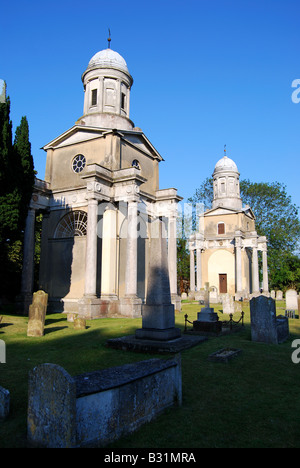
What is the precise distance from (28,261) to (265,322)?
13.4 meters

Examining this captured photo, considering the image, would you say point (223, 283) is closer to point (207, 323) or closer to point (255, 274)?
point (255, 274)

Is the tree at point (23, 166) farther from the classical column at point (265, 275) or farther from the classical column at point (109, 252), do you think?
the classical column at point (265, 275)

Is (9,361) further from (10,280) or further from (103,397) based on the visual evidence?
(10,280)

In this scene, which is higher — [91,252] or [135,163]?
[135,163]

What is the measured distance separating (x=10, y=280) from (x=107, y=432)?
1916 cm

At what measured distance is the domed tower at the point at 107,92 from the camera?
21.6 m

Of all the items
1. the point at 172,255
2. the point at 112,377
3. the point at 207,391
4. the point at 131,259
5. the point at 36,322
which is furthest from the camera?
the point at 172,255

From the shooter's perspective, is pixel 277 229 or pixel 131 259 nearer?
pixel 131 259

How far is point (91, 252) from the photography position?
645 inches

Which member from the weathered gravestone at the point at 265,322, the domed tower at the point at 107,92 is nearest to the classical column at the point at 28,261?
the domed tower at the point at 107,92

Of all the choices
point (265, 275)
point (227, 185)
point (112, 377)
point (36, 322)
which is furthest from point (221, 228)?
point (112, 377)

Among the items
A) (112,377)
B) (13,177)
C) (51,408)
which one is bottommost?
(51,408)

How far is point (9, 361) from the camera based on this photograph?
23.5 ft

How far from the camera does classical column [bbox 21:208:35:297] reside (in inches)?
698
